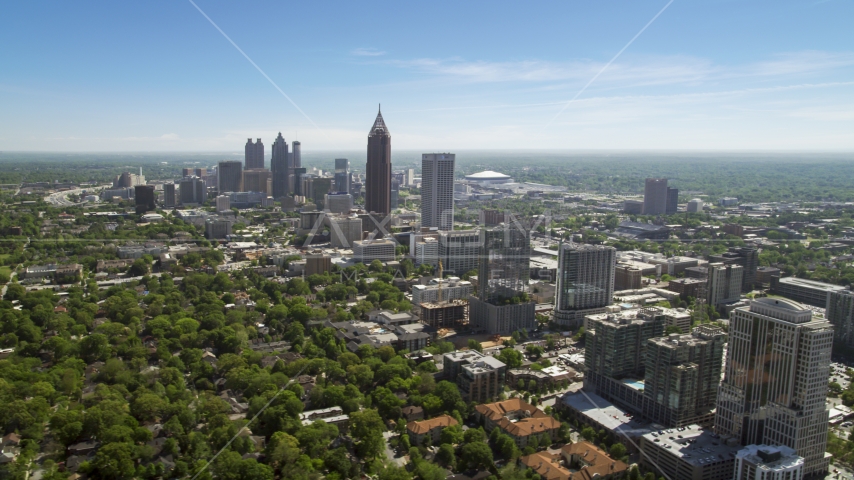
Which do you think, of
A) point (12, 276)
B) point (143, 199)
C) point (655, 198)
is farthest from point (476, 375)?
point (143, 199)

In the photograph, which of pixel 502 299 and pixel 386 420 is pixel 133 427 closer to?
pixel 386 420

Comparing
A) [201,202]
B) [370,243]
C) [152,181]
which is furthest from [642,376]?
[152,181]

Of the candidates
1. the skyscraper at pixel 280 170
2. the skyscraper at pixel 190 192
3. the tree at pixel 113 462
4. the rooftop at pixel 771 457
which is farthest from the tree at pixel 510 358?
the skyscraper at pixel 280 170

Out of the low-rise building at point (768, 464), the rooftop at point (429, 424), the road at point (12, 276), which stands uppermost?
the low-rise building at point (768, 464)

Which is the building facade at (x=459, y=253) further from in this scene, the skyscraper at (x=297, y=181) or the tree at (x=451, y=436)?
the skyscraper at (x=297, y=181)

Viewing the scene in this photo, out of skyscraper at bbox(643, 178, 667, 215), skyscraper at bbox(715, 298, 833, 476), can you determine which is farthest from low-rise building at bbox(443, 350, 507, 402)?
skyscraper at bbox(643, 178, 667, 215)

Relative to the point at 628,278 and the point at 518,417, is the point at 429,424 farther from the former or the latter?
the point at 628,278
